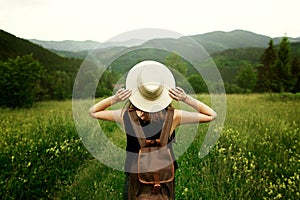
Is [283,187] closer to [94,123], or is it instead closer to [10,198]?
[10,198]

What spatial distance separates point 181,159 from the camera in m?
6.71

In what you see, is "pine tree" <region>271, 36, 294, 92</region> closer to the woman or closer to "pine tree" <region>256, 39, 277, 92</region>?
"pine tree" <region>256, 39, 277, 92</region>

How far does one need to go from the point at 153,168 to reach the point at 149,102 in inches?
21.6

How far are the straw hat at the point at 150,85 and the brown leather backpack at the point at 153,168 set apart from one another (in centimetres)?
11

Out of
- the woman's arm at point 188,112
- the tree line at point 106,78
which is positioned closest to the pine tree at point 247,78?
the tree line at point 106,78

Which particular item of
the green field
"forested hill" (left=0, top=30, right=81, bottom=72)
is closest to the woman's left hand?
the green field

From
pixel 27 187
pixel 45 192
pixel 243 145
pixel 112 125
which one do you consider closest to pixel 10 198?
pixel 27 187

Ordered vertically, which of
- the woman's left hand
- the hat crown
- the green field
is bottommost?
the green field

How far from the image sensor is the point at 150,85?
2.69 metres

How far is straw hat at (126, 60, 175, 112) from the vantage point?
8.86 ft

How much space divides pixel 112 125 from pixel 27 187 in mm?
5028

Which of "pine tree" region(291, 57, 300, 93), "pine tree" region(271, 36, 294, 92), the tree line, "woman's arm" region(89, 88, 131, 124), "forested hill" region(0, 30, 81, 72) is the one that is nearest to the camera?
"woman's arm" region(89, 88, 131, 124)

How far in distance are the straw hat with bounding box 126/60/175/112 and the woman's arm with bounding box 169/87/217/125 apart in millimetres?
74

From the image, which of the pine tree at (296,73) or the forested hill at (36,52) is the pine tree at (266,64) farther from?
the forested hill at (36,52)
